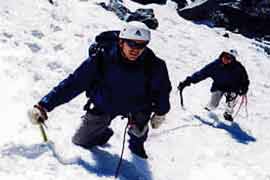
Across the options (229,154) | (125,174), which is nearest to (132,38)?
(125,174)

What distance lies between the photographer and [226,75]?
A: 11.5 m

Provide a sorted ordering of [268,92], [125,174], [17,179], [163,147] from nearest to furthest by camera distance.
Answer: [17,179]
[125,174]
[163,147]
[268,92]

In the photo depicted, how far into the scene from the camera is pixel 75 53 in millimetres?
11711

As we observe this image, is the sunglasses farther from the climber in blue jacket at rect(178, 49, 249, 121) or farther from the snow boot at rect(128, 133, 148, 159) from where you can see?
the climber in blue jacket at rect(178, 49, 249, 121)

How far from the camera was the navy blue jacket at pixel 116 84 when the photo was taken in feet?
20.2

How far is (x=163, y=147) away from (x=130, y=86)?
210cm

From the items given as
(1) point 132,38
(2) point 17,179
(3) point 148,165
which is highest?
(1) point 132,38

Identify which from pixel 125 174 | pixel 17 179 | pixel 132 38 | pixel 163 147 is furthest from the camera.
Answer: pixel 163 147

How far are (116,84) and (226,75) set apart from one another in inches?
216

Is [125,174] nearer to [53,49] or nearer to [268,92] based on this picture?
[53,49]

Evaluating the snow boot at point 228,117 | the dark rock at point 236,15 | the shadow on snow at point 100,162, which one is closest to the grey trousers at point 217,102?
the snow boot at point 228,117

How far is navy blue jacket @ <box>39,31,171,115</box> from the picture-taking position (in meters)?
6.16

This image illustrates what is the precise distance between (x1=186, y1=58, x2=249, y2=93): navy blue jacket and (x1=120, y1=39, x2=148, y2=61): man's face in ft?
17.2

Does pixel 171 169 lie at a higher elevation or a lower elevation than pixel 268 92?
higher
